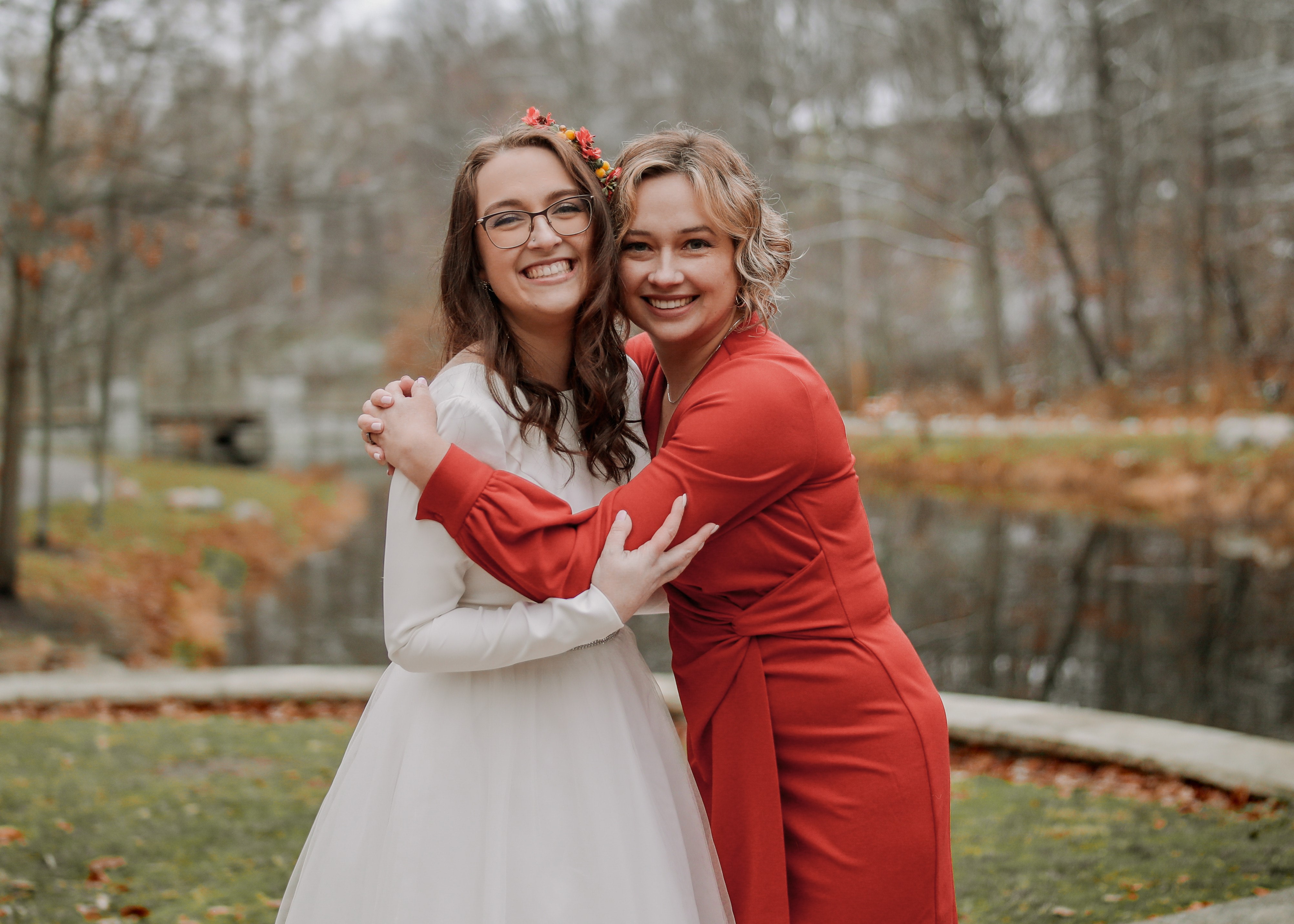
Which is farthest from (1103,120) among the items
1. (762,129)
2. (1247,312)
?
(762,129)

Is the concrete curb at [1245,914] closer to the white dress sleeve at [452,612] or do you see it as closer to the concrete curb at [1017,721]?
the concrete curb at [1017,721]

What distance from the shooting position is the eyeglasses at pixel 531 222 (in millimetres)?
2182

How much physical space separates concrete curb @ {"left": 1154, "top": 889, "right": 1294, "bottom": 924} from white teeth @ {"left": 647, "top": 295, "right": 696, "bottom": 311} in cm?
207

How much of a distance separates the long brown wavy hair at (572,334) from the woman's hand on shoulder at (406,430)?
0.52 ft

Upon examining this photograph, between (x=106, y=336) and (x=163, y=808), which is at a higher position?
(x=106, y=336)

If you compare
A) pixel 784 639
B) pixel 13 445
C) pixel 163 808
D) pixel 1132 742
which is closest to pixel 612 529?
pixel 784 639

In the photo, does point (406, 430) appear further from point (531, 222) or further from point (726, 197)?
point (726, 197)

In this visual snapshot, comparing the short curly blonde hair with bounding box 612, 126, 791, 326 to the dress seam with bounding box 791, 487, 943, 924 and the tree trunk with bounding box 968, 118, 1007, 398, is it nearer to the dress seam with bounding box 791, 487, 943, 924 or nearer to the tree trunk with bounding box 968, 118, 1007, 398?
the dress seam with bounding box 791, 487, 943, 924

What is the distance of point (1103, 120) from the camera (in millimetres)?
18953

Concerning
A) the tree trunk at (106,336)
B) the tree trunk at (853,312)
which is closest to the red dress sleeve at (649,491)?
the tree trunk at (106,336)

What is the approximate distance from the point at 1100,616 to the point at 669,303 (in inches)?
347

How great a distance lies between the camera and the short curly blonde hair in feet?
7.02

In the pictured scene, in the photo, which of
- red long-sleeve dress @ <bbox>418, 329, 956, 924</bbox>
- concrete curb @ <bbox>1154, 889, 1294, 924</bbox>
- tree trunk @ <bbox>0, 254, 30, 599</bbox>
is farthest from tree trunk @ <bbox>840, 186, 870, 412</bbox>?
red long-sleeve dress @ <bbox>418, 329, 956, 924</bbox>

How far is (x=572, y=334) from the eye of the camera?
234 centimetres
